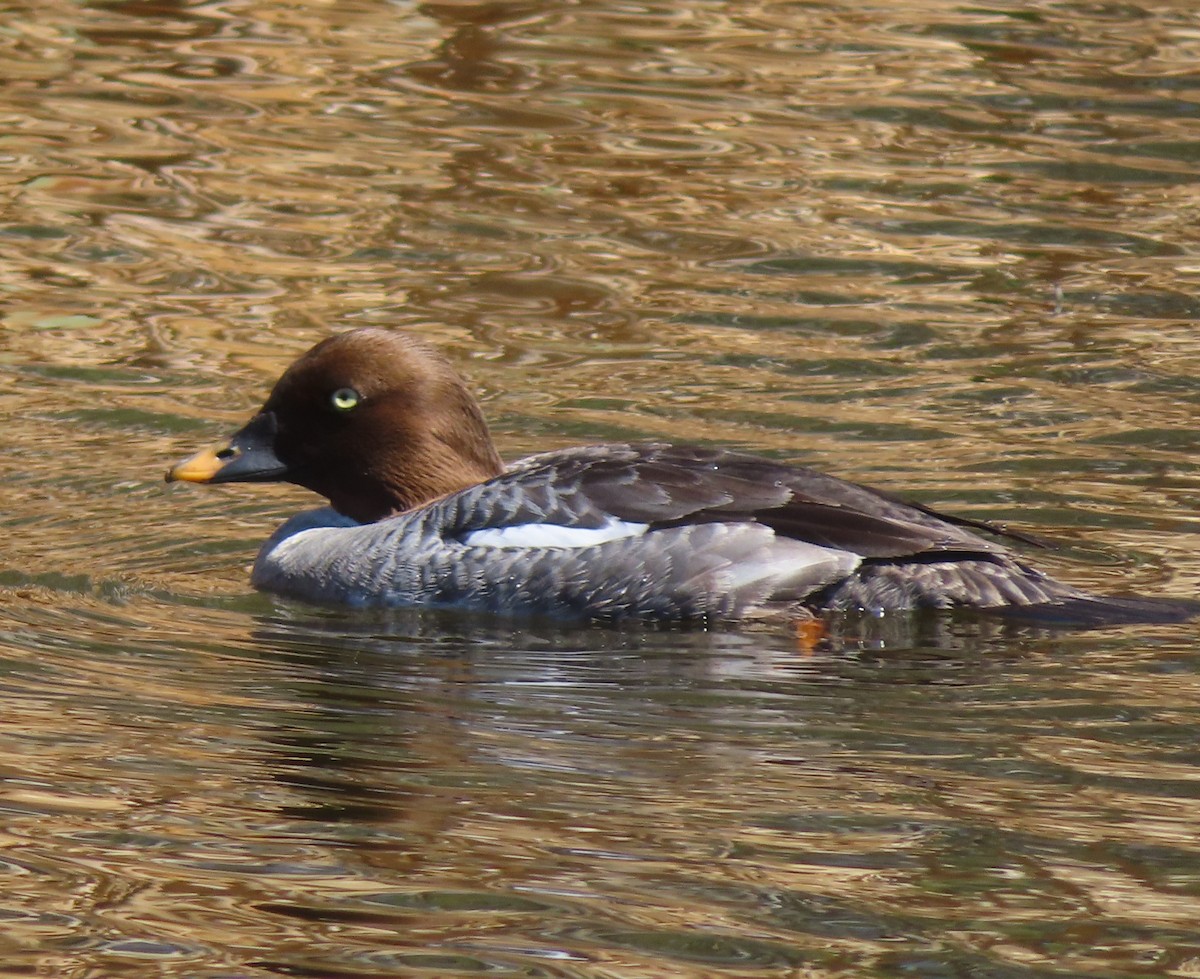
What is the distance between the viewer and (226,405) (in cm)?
962

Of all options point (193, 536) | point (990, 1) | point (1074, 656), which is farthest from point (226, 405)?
point (990, 1)

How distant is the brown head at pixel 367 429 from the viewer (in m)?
7.85

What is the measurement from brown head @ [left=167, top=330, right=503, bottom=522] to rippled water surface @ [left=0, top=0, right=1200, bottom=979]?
1.42 feet

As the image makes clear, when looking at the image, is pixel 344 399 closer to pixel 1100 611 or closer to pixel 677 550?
pixel 677 550

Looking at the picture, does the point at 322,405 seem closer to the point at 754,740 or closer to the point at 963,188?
the point at 754,740

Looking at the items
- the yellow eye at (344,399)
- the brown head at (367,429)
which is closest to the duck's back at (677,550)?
the brown head at (367,429)

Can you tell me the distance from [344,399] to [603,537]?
1.15 metres

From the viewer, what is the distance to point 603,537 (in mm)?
7332

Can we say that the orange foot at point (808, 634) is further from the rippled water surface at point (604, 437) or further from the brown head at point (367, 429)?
the brown head at point (367, 429)

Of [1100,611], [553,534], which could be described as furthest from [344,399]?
[1100,611]

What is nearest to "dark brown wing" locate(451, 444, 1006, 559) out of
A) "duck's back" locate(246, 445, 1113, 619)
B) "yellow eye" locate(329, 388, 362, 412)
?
"duck's back" locate(246, 445, 1113, 619)

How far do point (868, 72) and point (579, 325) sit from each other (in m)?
4.96

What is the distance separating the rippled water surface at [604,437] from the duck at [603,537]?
17 centimetres

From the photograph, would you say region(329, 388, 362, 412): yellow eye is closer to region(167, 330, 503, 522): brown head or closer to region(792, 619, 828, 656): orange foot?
Answer: region(167, 330, 503, 522): brown head
